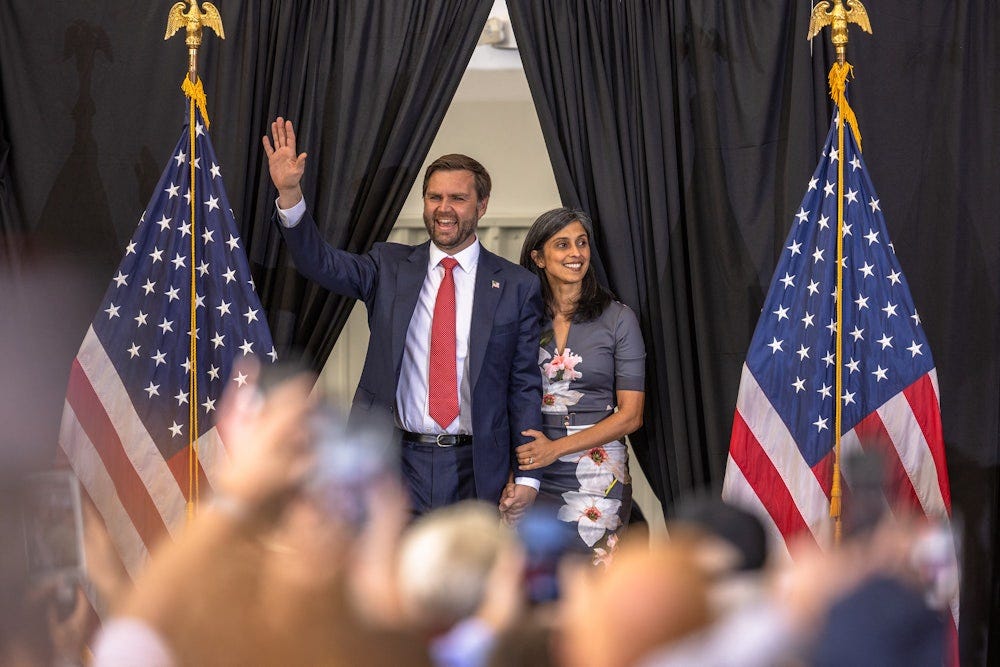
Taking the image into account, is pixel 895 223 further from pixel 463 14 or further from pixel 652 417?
pixel 463 14

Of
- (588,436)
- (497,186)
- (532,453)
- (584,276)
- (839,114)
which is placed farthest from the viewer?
(497,186)

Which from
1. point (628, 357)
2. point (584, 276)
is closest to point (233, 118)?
point (584, 276)

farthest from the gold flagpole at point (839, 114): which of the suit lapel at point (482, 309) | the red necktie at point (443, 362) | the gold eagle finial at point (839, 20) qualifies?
the red necktie at point (443, 362)

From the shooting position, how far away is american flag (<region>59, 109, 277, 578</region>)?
382cm

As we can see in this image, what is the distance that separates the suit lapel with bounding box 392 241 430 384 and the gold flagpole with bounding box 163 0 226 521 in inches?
27.2

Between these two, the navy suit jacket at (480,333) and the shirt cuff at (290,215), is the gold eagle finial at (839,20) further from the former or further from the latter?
the shirt cuff at (290,215)

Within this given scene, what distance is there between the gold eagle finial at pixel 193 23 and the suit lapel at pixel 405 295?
99cm

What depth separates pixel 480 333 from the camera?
372cm

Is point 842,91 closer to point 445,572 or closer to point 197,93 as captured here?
point 197,93

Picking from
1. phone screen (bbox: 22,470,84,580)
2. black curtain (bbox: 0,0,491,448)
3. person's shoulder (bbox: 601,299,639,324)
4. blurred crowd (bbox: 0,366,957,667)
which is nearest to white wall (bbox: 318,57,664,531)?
black curtain (bbox: 0,0,491,448)

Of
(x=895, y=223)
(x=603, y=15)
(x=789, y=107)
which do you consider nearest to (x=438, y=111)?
(x=603, y=15)

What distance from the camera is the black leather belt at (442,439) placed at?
12.1 ft

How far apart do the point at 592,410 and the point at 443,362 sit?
547 mm

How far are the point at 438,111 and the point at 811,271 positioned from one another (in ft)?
4.76
